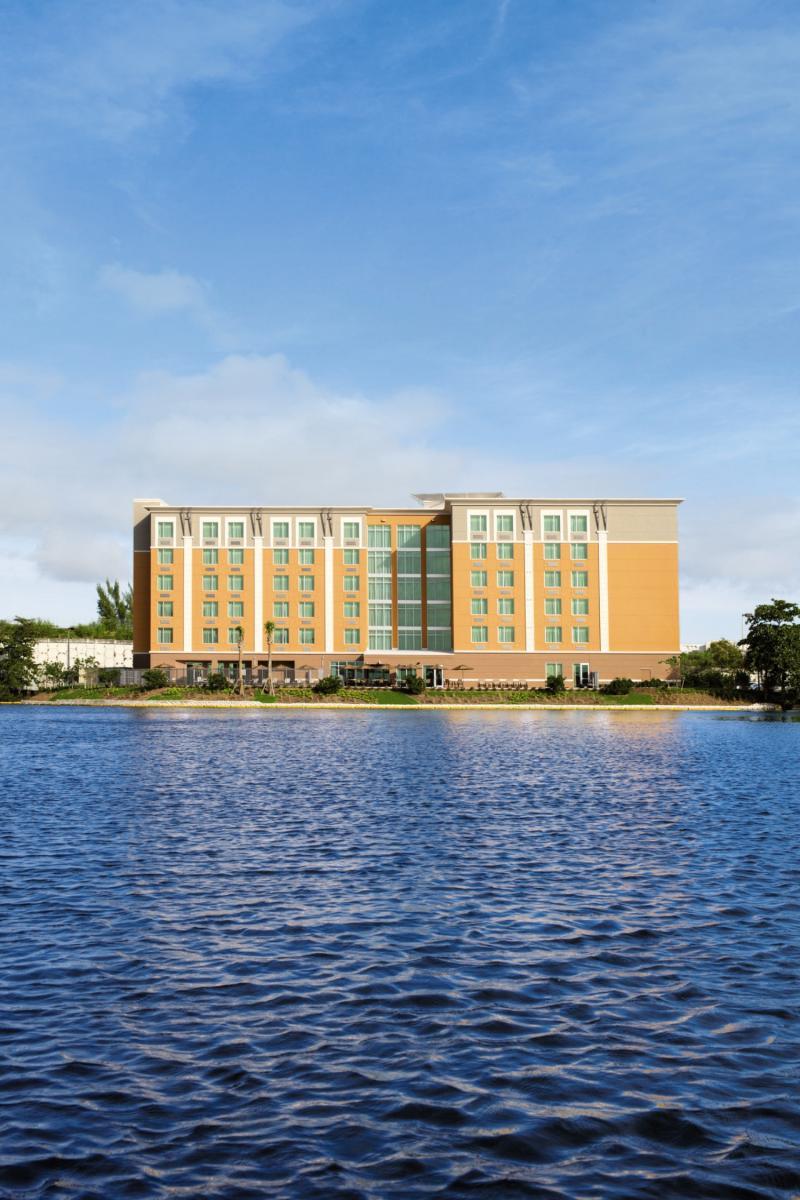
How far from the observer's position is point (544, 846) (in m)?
24.6

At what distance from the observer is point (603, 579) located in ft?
422

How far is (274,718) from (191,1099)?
8326 cm

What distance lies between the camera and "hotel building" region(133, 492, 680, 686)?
127812mm

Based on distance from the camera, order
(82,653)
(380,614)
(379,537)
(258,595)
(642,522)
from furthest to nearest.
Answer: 1. (82,653)
2. (379,537)
3. (380,614)
4. (258,595)
5. (642,522)

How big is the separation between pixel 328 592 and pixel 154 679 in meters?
→ 24.4

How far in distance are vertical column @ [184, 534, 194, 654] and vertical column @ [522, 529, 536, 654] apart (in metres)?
43.0

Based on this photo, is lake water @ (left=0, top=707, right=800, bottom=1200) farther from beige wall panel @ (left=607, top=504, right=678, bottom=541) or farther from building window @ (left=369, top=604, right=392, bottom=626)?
building window @ (left=369, top=604, right=392, bottom=626)

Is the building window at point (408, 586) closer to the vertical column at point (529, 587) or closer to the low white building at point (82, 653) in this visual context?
the vertical column at point (529, 587)

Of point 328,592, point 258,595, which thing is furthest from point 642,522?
point 258,595

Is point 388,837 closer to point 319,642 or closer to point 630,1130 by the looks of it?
point 630,1130

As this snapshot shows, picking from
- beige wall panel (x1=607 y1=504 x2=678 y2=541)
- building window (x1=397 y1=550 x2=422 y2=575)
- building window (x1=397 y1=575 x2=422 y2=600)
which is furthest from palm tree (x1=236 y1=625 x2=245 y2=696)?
beige wall panel (x1=607 y1=504 x2=678 y2=541)

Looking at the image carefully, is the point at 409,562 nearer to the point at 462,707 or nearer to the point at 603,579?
the point at 603,579

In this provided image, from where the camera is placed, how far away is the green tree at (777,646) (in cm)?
10938

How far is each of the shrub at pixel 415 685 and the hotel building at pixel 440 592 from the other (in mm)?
9161
